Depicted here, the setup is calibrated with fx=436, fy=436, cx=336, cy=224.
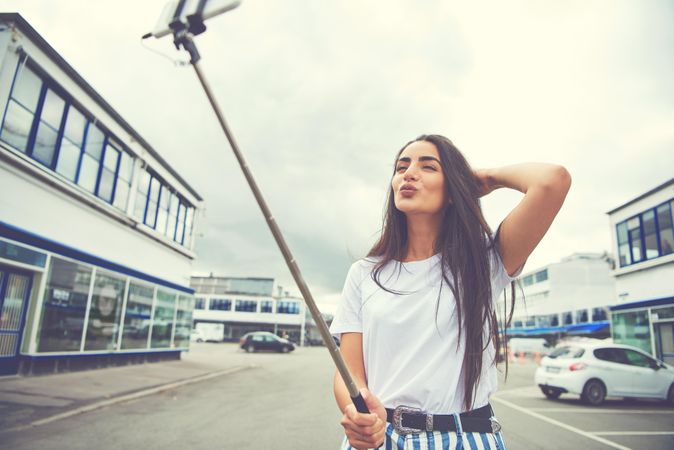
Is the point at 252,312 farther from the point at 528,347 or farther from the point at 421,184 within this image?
the point at 421,184

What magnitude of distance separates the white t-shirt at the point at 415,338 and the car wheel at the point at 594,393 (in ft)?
39.1

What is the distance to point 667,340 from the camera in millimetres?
17297

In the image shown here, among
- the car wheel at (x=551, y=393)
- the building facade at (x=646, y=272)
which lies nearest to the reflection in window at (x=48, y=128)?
the car wheel at (x=551, y=393)

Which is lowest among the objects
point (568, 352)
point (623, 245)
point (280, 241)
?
point (568, 352)

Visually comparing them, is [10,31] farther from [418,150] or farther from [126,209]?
[418,150]

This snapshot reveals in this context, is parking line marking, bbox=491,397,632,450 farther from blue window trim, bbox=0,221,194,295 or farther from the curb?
blue window trim, bbox=0,221,194,295

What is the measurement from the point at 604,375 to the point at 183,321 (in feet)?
63.7

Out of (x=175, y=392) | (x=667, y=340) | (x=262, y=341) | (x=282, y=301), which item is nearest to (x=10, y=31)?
(x=175, y=392)

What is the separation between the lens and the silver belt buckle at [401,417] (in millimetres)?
1470

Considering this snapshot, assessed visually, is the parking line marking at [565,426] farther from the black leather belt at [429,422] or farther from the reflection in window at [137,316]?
the reflection in window at [137,316]

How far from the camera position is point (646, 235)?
19875 millimetres

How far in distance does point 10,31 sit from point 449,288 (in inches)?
529

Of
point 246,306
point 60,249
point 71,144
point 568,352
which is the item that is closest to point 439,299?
point 568,352

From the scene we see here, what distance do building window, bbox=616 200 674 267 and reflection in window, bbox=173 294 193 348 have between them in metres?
22.5
